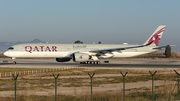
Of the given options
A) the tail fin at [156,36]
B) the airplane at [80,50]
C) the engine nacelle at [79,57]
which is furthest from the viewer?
the tail fin at [156,36]

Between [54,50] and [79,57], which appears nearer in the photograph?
[79,57]

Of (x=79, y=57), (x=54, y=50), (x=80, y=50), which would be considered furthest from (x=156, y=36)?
(x=54, y=50)

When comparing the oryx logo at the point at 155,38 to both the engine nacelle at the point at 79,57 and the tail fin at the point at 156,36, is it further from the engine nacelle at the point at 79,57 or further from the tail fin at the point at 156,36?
the engine nacelle at the point at 79,57

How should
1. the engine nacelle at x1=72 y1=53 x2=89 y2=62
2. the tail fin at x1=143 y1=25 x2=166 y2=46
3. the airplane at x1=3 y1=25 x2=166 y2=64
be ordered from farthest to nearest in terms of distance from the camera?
the tail fin at x1=143 y1=25 x2=166 y2=46, the airplane at x1=3 y1=25 x2=166 y2=64, the engine nacelle at x1=72 y1=53 x2=89 y2=62

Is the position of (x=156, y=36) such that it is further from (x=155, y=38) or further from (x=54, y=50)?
(x=54, y=50)

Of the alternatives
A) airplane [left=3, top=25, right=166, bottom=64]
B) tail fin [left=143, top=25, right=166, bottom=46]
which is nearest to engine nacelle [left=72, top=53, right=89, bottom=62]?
airplane [left=3, top=25, right=166, bottom=64]

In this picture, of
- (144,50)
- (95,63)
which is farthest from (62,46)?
(144,50)

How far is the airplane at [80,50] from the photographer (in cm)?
5353

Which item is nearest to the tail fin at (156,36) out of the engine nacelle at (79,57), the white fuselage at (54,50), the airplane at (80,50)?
the airplane at (80,50)

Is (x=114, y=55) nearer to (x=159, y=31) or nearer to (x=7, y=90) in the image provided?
(x=159, y=31)

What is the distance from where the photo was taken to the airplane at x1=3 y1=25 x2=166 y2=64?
2108 inches

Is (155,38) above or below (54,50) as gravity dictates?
above

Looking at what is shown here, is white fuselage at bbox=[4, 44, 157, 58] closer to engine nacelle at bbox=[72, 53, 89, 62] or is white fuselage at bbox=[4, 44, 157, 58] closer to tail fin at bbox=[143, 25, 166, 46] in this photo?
engine nacelle at bbox=[72, 53, 89, 62]

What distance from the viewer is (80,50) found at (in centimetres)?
5812
